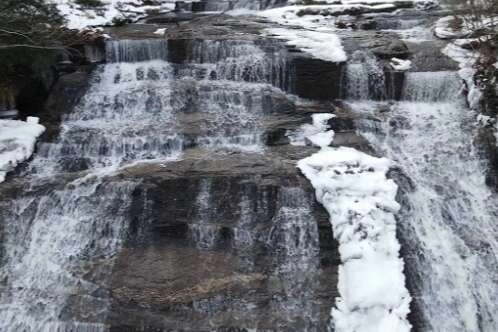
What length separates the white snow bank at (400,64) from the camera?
1197 centimetres

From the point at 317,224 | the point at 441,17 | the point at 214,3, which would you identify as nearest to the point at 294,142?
the point at 317,224

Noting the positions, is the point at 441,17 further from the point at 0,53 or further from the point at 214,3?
the point at 0,53

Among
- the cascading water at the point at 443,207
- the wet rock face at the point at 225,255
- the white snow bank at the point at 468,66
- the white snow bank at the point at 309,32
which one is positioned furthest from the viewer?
the white snow bank at the point at 309,32

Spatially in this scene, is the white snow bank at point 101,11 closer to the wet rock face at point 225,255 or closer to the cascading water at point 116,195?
the cascading water at point 116,195

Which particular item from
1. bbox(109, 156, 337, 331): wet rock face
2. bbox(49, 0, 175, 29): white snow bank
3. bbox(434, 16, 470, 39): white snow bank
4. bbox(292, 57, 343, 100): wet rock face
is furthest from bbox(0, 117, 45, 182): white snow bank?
bbox(434, 16, 470, 39): white snow bank

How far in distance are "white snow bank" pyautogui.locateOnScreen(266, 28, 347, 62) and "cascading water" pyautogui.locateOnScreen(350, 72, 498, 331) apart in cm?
153

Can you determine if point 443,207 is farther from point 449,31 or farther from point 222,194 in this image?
point 449,31

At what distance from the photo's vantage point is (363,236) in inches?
299

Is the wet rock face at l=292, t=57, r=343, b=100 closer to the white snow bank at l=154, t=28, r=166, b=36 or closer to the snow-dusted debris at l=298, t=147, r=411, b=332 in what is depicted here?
the snow-dusted debris at l=298, t=147, r=411, b=332

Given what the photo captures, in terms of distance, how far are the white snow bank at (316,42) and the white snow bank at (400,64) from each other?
3.53 ft

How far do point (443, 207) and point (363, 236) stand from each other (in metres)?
1.87

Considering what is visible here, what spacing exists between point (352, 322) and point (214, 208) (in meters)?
2.60

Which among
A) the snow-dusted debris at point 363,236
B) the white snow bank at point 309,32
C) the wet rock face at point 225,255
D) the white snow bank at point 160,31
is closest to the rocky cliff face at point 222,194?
the wet rock face at point 225,255

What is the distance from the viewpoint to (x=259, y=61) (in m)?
12.2
